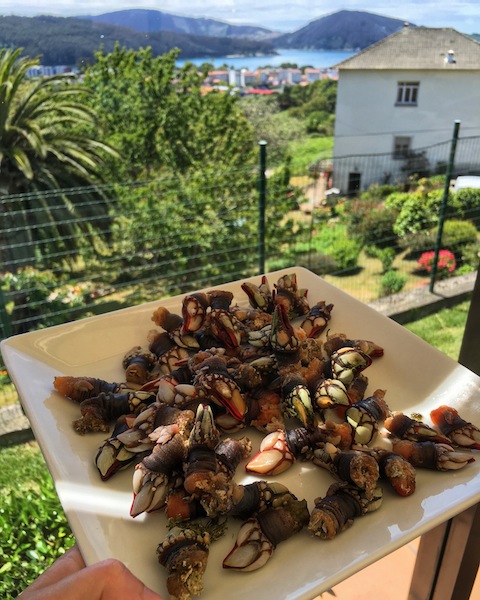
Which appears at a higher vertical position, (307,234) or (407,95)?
(407,95)

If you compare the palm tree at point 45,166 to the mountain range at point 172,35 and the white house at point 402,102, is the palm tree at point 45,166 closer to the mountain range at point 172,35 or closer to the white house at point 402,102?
the mountain range at point 172,35

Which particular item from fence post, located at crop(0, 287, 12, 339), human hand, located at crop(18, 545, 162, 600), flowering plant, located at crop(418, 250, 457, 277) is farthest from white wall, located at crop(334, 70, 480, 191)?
human hand, located at crop(18, 545, 162, 600)

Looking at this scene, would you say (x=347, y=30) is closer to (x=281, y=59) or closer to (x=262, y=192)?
(x=281, y=59)

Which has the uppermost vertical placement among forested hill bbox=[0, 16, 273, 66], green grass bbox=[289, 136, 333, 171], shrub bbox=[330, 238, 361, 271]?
forested hill bbox=[0, 16, 273, 66]

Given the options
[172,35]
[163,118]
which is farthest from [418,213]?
[163,118]

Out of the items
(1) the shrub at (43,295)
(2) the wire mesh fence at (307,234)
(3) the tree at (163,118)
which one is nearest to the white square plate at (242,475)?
(1) the shrub at (43,295)

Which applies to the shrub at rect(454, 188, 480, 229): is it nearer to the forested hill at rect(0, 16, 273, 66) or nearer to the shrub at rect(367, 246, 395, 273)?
the shrub at rect(367, 246, 395, 273)

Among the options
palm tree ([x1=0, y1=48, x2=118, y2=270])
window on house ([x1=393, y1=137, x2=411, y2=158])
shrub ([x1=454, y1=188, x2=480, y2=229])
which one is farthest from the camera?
window on house ([x1=393, y1=137, x2=411, y2=158])
